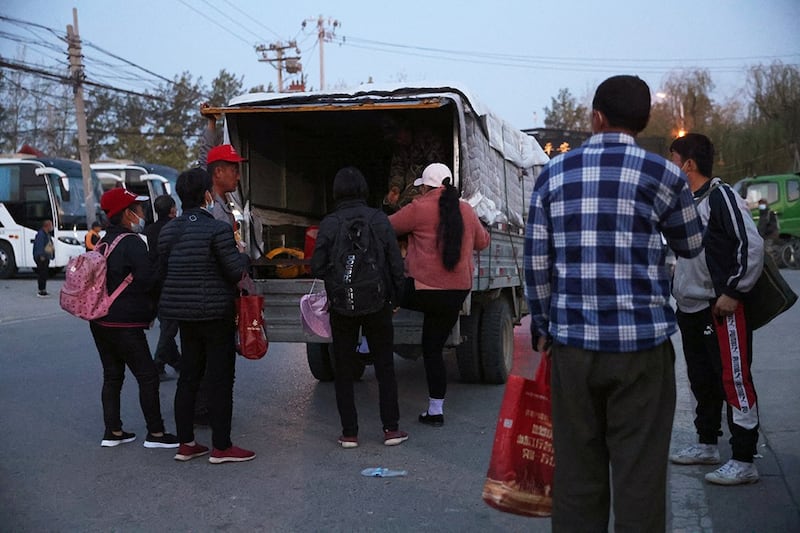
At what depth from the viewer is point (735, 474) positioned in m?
4.76

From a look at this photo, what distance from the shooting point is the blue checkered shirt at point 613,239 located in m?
2.99

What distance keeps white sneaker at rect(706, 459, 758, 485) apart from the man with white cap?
3484mm

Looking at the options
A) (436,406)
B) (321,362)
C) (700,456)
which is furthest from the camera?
(321,362)

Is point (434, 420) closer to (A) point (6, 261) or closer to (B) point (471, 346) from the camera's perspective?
(B) point (471, 346)

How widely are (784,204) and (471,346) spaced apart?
1906 cm

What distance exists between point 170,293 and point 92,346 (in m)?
6.41

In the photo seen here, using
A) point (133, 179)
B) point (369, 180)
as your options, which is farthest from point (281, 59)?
point (369, 180)

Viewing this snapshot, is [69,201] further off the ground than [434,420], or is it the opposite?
[69,201]

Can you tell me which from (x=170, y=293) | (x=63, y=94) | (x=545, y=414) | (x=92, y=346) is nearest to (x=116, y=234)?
(x=170, y=293)

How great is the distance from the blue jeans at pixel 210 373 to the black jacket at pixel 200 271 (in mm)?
117

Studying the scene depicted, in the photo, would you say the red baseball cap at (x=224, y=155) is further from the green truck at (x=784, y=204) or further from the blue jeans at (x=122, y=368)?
the green truck at (x=784, y=204)

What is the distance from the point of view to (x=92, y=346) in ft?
36.9

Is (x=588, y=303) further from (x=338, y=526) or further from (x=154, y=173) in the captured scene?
(x=154, y=173)

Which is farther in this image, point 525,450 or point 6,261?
point 6,261
